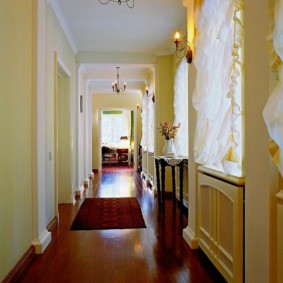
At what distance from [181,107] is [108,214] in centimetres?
224

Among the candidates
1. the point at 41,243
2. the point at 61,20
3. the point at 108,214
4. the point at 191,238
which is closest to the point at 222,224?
A: the point at 191,238

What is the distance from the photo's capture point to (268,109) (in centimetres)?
138

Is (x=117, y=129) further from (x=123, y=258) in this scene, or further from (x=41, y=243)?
(x=123, y=258)

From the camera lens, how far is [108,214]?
4445mm

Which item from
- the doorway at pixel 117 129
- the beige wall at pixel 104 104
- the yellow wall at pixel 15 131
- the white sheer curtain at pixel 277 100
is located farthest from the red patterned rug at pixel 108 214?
the doorway at pixel 117 129

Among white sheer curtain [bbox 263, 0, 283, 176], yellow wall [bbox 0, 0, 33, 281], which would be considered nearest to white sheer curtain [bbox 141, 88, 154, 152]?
yellow wall [bbox 0, 0, 33, 281]

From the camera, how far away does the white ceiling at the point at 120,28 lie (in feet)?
13.0

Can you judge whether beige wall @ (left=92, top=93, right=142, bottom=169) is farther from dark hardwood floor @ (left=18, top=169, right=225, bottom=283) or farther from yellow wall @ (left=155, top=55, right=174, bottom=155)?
dark hardwood floor @ (left=18, top=169, right=225, bottom=283)

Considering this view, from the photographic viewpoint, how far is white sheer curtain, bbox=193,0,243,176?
2.08 metres

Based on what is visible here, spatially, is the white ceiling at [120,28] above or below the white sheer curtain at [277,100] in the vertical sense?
above

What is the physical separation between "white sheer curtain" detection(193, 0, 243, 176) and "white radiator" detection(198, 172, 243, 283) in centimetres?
16

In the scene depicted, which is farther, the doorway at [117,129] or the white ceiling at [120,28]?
the doorway at [117,129]

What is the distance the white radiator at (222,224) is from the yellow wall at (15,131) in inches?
63.3

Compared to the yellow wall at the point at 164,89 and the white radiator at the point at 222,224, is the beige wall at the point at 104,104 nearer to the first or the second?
the yellow wall at the point at 164,89
